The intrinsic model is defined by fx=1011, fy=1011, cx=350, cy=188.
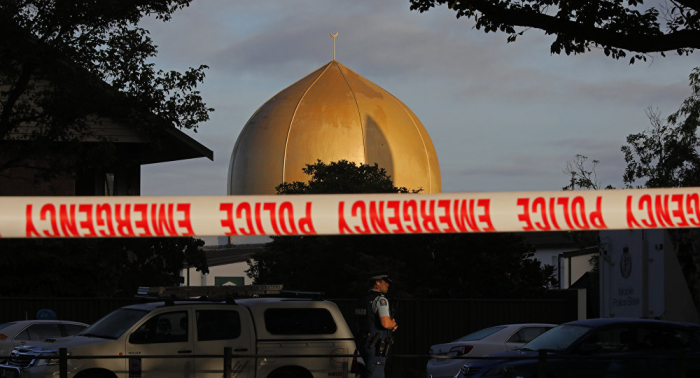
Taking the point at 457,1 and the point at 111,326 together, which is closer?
the point at 111,326

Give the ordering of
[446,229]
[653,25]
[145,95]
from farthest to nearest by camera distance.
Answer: [145,95] → [653,25] → [446,229]

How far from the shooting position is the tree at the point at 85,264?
25.2 meters

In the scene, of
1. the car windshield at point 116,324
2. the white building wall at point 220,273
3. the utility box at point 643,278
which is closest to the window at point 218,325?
the car windshield at point 116,324

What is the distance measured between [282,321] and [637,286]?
253 inches

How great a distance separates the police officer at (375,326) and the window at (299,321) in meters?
2.32

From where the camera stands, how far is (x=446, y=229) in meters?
8.85

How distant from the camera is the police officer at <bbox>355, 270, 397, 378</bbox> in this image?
448 inches

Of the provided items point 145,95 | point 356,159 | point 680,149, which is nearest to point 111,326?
point 145,95

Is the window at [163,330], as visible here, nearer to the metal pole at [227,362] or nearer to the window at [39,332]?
the metal pole at [227,362]

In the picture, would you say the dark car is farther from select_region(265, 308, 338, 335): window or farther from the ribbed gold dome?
the ribbed gold dome

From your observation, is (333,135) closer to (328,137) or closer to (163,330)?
(328,137)

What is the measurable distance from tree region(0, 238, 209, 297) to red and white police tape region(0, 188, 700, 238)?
14.2 metres

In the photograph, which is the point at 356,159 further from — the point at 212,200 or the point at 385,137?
the point at 212,200

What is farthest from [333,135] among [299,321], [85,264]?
[299,321]
